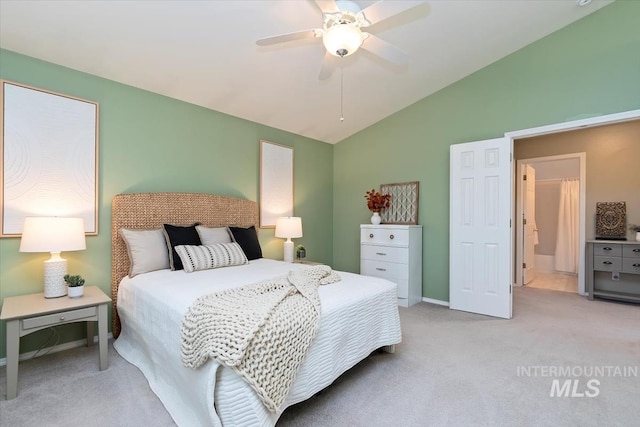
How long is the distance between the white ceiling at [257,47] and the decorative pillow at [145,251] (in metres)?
1.44

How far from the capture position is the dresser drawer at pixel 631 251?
3.85m

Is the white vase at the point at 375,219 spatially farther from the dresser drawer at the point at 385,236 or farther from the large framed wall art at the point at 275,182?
the large framed wall art at the point at 275,182

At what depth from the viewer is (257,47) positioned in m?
2.74

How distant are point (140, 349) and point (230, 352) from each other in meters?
1.47

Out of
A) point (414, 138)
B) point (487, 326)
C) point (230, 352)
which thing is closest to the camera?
point (230, 352)

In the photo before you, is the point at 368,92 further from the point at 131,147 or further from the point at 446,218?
the point at 131,147

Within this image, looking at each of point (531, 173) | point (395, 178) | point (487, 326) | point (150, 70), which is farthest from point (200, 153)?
point (531, 173)

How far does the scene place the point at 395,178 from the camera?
4.41m

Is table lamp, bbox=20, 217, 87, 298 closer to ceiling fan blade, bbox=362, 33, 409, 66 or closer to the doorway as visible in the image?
ceiling fan blade, bbox=362, 33, 409, 66

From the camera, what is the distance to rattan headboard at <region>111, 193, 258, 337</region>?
276cm

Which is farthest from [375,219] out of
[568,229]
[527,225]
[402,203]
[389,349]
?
[568,229]

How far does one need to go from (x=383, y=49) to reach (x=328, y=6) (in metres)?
0.58

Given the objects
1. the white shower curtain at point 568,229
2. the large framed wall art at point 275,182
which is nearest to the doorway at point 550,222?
the white shower curtain at point 568,229

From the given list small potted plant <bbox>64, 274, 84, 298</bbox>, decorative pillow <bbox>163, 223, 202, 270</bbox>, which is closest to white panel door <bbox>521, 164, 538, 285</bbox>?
decorative pillow <bbox>163, 223, 202, 270</bbox>
